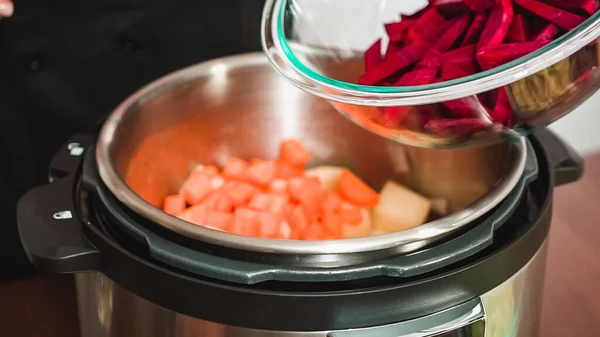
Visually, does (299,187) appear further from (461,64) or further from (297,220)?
(461,64)

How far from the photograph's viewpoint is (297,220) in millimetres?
743

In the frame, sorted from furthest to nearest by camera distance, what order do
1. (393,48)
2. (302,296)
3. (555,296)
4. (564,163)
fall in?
(555,296), (564,163), (393,48), (302,296)

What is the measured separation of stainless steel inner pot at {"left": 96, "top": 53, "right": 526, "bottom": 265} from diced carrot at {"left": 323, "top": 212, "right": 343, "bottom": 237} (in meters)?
0.12

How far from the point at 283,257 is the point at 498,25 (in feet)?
0.82

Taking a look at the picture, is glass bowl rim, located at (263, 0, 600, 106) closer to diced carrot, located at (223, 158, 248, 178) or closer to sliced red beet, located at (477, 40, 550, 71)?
sliced red beet, located at (477, 40, 550, 71)

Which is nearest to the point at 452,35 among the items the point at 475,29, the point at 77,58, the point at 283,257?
the point at 475,29

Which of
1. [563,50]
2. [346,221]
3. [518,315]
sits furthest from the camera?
[346,221]

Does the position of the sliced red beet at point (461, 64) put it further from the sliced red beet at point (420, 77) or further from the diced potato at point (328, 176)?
the diced potato at point (328, 176)

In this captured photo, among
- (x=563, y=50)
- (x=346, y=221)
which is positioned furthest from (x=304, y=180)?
(x=563, y=50)

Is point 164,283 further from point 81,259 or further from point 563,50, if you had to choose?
point 563,50

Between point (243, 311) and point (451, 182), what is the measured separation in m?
0.34

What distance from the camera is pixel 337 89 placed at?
548 mm

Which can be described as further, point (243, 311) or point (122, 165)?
point (122, 165)

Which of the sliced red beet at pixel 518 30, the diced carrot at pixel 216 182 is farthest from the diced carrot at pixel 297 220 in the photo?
the sliced red beet at pixel 518 30
